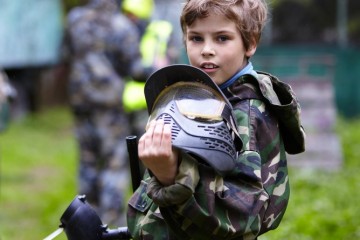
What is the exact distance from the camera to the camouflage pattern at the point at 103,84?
23.7ft

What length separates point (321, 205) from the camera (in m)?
7.40

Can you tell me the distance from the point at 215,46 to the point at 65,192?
6.78 m

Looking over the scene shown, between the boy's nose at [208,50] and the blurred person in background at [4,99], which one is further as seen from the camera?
the blurred person in background at [4,99]

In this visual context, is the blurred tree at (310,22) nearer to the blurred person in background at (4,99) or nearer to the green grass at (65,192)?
the green grass at (65,192)

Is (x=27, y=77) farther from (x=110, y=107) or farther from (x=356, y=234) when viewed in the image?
(x=356, y=234)

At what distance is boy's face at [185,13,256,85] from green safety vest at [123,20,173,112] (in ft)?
14.8

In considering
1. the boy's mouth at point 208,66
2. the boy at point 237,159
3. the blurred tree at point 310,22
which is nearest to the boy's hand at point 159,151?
the boy at point 237,159

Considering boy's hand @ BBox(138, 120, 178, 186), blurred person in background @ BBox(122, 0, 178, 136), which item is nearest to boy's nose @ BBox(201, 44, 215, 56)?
boy's hand @ BBox(138, 120, 178, 186)

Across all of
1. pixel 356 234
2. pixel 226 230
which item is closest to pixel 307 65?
pixel 356 234

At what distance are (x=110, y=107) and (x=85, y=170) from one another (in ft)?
2.04

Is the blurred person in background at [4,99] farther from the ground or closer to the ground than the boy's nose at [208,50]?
closer to the ground

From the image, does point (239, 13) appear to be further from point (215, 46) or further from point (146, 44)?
point (146, 44)

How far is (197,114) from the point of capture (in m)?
2.66

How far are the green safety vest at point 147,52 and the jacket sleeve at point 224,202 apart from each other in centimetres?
471
